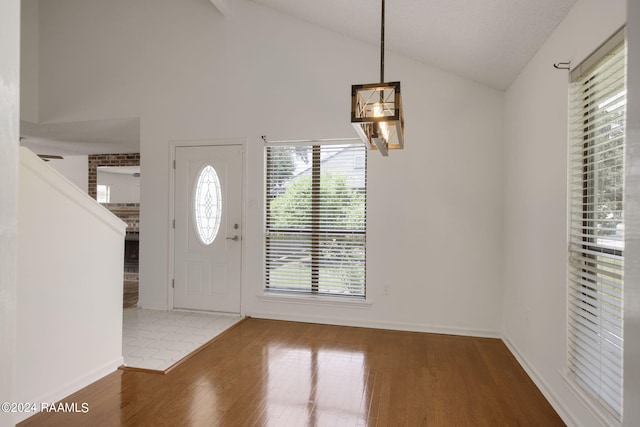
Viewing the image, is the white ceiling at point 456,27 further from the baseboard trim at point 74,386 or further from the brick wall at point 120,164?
the brick wall at point 120,164

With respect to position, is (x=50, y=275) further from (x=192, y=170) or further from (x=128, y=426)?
(x=192, y=170)

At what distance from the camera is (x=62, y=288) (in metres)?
2.54

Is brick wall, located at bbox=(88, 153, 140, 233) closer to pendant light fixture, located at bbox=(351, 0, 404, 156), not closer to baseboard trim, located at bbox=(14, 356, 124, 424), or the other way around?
baseboard trim, located at bbox=(14, 356, 124, 424)

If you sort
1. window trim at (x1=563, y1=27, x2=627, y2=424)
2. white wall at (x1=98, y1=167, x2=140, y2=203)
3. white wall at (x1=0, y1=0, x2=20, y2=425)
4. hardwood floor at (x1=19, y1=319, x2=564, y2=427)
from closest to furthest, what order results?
white wall at (x1=0, y1=0, x2=20, y2=425) → window trim at (x1=563, y1=27, x2=627, y2=424) → hardwood floor at (x1=19, y1=319, x2=564, y2=427) → white wall at (x1=98, y1=167, x2=140, y2=203)

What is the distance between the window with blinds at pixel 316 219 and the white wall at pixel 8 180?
3.57m

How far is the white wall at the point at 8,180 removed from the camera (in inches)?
28.7

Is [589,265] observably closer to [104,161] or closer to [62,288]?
[62,288]

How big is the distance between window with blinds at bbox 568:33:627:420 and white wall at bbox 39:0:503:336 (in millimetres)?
1584

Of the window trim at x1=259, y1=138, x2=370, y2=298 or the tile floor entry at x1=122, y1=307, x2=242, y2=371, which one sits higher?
the window trim at x1=259, y1=138, x2=370, y2=298

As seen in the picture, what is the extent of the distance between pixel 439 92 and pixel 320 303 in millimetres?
2653

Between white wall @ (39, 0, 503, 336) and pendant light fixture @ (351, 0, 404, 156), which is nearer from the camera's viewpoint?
pendant light fixture @ (351, 0, 404, 156)

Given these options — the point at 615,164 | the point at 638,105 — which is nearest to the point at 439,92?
the point at 615,164

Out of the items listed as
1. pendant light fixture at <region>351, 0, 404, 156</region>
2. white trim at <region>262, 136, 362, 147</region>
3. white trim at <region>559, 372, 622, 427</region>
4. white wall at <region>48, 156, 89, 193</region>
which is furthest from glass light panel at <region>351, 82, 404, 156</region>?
white wall at <region>48, 156, 89, 193</region>

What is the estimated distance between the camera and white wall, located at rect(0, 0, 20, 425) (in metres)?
0.73
